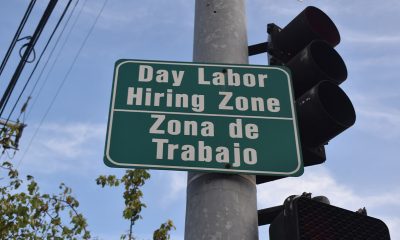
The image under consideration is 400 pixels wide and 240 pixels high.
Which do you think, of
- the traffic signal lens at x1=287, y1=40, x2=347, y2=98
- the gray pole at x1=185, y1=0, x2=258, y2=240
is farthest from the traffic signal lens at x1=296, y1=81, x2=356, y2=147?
the gray pole at x1=185, y1=0, x2=258, y2=240

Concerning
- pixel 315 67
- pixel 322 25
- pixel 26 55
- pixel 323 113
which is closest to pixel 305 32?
pixel 322 25

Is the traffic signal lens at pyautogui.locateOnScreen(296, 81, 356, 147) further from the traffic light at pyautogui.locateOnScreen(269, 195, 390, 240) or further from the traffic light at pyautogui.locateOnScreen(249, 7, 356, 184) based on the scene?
the traffic light at pyautogui.locateOnScreen(269, 195, 390, 240)

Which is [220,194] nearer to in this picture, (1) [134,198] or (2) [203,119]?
(2) [203,119]

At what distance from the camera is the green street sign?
2385 mm

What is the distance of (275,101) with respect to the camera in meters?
2.65

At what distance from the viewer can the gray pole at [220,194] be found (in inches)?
83.0

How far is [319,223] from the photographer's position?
2.02 meters

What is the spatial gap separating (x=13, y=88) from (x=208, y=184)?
5.10m

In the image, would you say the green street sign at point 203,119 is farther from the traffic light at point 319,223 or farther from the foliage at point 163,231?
the foliage at point 163,231

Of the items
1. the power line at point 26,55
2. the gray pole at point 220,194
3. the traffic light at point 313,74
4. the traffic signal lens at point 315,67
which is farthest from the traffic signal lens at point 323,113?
the power line at point 26,55

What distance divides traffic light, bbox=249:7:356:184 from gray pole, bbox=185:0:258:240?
28cm

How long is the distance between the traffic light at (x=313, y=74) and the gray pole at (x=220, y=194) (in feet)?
0.92

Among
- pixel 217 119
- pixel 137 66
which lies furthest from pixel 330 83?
pixel 137 66

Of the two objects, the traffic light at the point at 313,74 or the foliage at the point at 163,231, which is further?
the foliage at the point at 163,231
